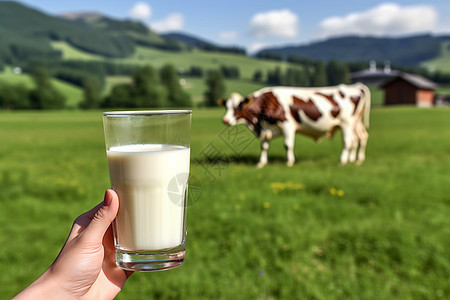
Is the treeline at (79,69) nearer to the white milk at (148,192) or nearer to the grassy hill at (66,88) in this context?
the grassy hill at (66,88)

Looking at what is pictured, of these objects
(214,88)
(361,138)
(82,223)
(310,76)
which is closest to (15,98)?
(361,138)

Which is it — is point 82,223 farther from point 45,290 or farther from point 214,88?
point 214,88

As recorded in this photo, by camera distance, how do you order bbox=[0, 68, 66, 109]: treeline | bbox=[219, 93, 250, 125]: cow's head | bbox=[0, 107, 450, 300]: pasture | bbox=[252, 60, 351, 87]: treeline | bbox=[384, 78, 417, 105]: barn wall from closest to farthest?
1. bbox=[219, 93, 250, 125]: cow's head
2. bbox=[252, 60, 351, 87]: treeline
3. bbox=[0, 107, 450, 300]: pasture
4. bbox=[384, 78, 417, 105]: barn wall
5. bbox=[0, 68, 66, 109]: treeline

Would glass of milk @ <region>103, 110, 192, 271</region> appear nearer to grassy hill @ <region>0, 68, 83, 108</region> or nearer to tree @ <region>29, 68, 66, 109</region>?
tree @ <region>29, 68, 66, 109</region>

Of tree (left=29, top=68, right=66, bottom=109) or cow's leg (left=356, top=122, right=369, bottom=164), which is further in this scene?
tree (left=29, top=68, right=66, bottom=109)

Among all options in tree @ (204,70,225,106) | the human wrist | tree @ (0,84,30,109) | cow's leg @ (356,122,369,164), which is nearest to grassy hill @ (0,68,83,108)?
tree @ (0,84,30,109)

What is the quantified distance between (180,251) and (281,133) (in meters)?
0.86

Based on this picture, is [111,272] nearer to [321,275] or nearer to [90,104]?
[321,275]

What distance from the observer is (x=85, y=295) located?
1.82 m

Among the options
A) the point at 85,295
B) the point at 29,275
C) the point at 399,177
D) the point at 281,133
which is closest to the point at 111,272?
the point at 85,295

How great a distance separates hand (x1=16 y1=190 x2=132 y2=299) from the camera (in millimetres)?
1531

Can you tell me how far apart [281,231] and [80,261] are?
4.83 m

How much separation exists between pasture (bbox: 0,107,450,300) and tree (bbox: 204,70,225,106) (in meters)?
0.41

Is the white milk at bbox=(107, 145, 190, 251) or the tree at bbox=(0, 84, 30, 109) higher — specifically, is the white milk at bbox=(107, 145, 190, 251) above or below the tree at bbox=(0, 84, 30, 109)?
below
